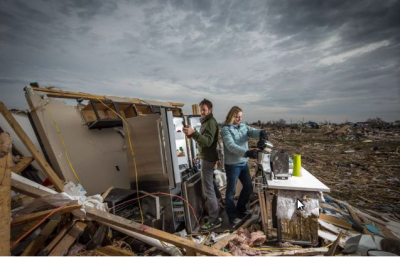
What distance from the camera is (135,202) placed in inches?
119

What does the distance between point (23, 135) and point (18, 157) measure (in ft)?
2.68

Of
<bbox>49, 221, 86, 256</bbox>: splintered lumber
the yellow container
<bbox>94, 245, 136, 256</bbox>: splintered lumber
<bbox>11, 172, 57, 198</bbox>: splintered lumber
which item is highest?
<bbox>11, 172, 57, 198</bbox>: splintered lumber

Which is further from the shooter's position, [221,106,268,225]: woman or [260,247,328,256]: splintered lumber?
[221,106,268,225]: woman

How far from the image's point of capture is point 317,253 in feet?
7.83

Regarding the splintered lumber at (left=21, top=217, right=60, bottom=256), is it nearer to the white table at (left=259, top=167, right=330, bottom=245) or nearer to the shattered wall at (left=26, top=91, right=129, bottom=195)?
the shattered wall at (left=26, top=91, right=129, bottom=195)

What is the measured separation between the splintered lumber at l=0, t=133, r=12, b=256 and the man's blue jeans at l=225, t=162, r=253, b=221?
268 centimetres

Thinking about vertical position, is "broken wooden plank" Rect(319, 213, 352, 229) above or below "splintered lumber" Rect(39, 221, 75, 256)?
below

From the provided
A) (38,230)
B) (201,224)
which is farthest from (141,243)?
(38,230)

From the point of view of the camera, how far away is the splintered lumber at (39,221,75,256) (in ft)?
7.09

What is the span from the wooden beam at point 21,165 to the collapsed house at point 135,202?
0.02m

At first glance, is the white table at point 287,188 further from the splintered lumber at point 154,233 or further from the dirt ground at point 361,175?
the dirt ground at point 361,175

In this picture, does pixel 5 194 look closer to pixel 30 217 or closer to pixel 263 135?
pixel 30 217

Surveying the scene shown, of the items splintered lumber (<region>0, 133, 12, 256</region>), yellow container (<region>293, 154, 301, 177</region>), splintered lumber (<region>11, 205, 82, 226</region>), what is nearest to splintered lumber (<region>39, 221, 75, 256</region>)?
splintered lumber (<region>11, 205, 82, 226</region>)

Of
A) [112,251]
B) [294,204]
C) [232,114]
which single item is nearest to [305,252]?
[294,204]
